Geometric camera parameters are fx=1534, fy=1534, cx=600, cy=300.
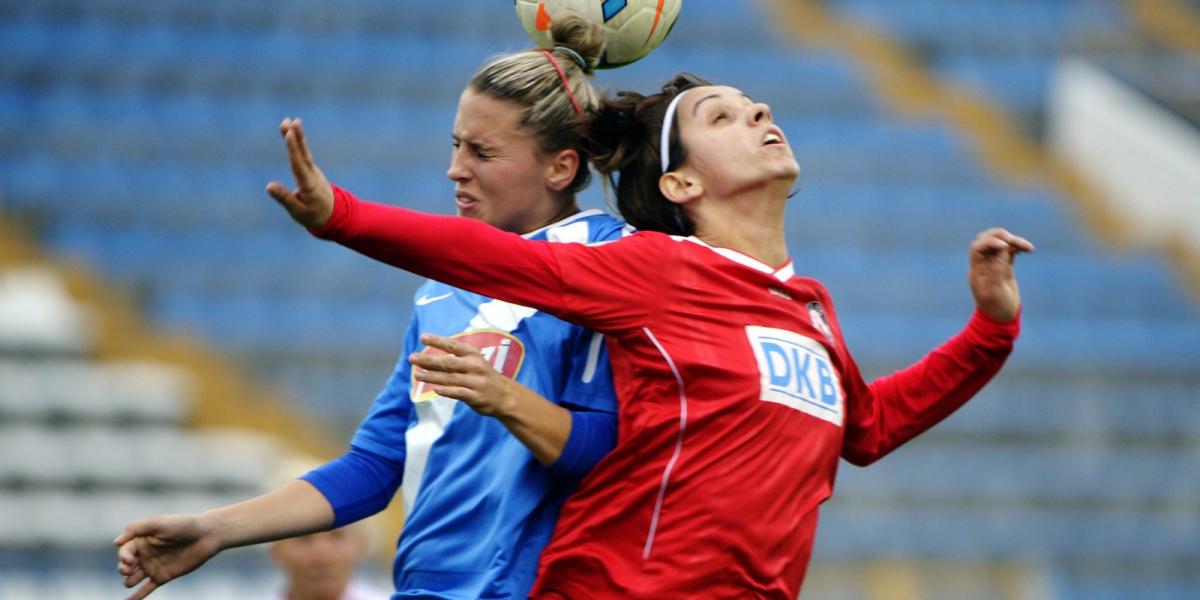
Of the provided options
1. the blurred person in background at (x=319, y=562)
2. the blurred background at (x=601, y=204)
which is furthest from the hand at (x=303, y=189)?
the blurred background at (x=601, y=204)

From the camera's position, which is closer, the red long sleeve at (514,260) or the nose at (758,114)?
the red long sleeve at (514,260)

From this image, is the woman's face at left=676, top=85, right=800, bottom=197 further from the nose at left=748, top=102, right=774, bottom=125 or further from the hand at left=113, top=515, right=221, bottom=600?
the hand at left=113, top=515, right=221, bottom=600

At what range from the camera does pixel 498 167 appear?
9.22 feet

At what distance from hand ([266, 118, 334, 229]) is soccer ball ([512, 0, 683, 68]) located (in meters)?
0.88

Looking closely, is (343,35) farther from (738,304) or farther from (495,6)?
(738,304)

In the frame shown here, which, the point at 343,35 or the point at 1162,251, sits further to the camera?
the point at 343,35

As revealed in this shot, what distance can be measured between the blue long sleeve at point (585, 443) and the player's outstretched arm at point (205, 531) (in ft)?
1.80

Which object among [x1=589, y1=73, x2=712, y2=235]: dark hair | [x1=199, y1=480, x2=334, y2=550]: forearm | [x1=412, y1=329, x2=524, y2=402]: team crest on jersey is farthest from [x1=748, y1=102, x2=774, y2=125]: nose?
[x1=199, y1=480, x2=334, y2=550]: forearm

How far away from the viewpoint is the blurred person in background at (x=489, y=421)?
8.47 ft

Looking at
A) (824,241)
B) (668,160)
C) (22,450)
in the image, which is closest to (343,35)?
(824,241)

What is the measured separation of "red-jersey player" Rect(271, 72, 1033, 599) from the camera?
2.46 meters

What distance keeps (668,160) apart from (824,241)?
7.58 meters

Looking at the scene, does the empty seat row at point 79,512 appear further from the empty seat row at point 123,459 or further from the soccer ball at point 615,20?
the soccer ball at point 615,20

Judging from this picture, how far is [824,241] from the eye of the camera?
33.6ft
